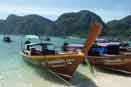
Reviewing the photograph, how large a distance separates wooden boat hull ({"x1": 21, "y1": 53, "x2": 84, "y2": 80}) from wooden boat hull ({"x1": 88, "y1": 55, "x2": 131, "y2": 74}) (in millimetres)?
→ 5278

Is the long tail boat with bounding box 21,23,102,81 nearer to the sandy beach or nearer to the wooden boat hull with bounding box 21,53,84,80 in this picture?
the wooden boat hull with bounding box 21,53,84,80

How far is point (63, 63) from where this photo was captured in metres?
19.6

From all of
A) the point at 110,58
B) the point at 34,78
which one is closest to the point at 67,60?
the point at 34,78

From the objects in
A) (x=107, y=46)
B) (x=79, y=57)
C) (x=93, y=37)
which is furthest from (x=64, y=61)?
(x=107, y=46)

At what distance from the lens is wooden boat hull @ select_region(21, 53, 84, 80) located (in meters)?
19.3

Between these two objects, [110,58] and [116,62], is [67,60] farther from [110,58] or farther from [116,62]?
[116,62]

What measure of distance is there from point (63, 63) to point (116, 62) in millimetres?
5876

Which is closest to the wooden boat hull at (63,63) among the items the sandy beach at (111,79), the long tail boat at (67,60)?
the long tail boat at (67,60)

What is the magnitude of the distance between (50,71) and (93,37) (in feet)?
12.7

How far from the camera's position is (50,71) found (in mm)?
20562

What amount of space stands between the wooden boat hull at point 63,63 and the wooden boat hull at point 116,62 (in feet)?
17.3

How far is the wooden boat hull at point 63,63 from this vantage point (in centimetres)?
1928

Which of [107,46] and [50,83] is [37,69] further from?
[107,46]

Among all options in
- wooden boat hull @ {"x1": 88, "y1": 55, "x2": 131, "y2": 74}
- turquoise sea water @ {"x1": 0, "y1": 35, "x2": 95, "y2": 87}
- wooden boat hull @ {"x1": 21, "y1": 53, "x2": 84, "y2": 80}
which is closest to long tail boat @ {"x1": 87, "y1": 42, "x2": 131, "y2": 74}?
wooden boat hull @ {"x1": 88, "y1": 55, "x2": 131, "y2": 74}
